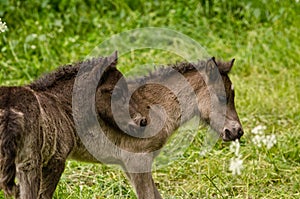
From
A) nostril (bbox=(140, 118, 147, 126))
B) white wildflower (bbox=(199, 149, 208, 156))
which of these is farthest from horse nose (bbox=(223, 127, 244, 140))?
white wildflower (bbox=(199, 149, 208, 156))

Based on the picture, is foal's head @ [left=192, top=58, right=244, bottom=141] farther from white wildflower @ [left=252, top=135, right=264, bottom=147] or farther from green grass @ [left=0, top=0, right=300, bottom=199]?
green grass @ [left=0, top=0, right=300, bottom=199]

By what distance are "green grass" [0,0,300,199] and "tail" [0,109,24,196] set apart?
164cm

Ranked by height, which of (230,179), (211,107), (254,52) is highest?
(254,52)

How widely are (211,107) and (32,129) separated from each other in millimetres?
2012

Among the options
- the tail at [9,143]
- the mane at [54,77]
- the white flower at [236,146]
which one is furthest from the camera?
the mane at [54,77]

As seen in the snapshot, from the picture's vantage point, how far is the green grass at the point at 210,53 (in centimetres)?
823

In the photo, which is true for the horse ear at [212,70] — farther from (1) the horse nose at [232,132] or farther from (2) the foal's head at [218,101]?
(1) the horse nose at [232,132]

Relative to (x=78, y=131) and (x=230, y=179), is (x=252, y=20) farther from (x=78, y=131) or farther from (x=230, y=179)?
(x=78, y=131)

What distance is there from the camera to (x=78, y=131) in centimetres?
700

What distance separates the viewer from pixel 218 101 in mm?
7617

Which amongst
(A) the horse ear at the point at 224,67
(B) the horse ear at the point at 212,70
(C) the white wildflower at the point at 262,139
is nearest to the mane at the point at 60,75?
(B) the horse ear at the point at 212,70

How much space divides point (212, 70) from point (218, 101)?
29cm

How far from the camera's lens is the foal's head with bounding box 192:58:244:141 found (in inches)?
299

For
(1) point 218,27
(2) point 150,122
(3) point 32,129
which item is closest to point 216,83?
(2) point 150,122
